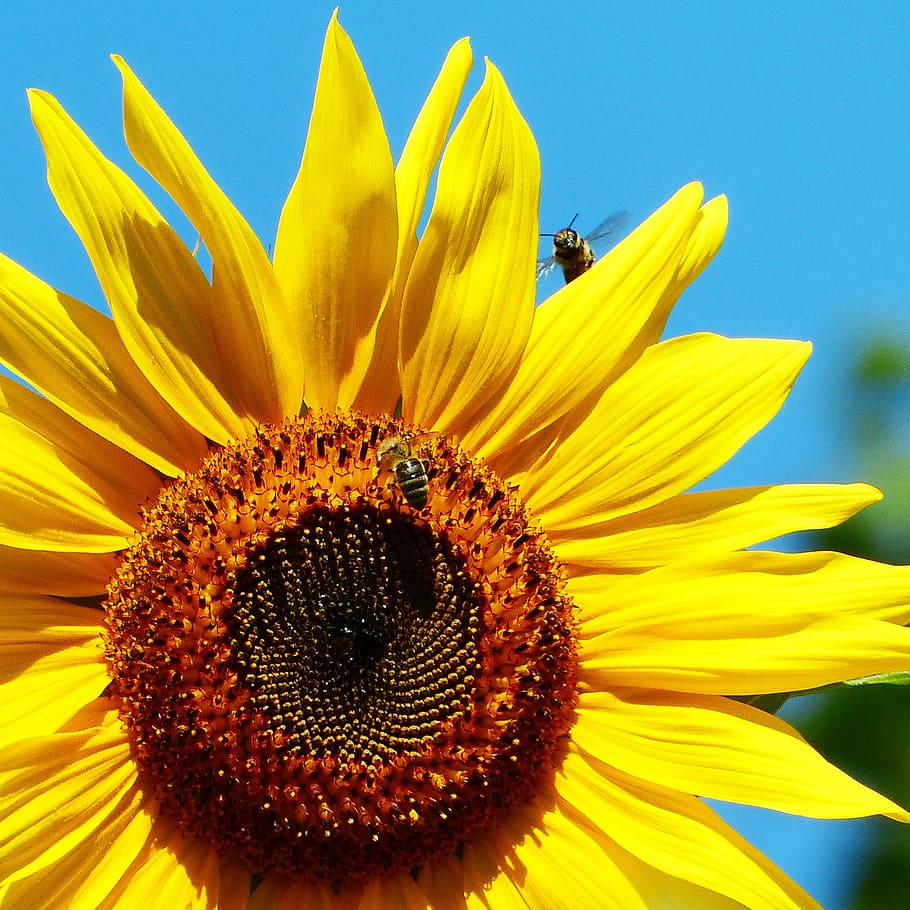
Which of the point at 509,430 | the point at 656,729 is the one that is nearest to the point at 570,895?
the point at 656,729

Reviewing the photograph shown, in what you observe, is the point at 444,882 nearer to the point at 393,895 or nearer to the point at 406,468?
the point at 393,895

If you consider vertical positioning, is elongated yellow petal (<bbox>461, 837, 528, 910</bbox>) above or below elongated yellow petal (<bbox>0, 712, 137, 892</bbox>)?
above

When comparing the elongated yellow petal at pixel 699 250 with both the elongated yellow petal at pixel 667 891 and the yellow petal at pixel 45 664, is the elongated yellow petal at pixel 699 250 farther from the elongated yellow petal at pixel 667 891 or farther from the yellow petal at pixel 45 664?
the yellow petal at pixel 45 664

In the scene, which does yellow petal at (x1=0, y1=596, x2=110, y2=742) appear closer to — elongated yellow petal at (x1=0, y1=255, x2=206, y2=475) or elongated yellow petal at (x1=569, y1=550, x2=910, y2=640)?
elongated yellow petal at (x1=0, y1=255, x2=206, y2=475)

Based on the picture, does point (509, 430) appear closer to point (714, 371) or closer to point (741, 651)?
point (714, 371)

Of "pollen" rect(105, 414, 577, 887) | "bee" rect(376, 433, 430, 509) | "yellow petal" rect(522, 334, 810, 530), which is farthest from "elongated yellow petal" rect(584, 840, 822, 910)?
"bee" rect(376, 433, 430, 509)

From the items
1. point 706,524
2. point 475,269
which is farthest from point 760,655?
point 475,269
